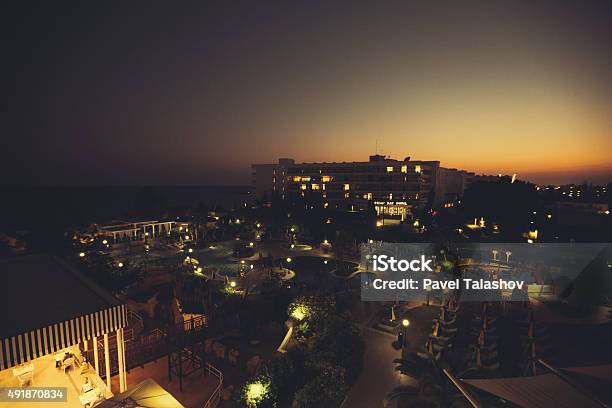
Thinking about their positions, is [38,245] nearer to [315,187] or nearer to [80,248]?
[80,248]

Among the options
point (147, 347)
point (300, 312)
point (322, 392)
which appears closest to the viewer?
point (322, 392)

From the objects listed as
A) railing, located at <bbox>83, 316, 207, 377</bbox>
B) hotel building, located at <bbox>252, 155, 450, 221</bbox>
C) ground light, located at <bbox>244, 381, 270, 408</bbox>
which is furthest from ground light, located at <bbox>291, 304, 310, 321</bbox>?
hotel building, located at <bbox>252, 155, 450, 221</bbox>

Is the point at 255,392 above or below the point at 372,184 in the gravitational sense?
below

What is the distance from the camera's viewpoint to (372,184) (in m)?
77.5

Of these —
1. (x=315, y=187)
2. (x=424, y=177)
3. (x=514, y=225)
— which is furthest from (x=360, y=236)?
(x=315, y=187)

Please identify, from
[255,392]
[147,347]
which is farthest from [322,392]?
[147,347]

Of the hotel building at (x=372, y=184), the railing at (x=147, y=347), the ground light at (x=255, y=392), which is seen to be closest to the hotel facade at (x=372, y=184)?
the hotel building at (x=372, y=184)

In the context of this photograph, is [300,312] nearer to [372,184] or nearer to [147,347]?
[147,347]

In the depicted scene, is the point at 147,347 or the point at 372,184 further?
the point at 372,184

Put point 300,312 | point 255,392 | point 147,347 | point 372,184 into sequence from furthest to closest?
point 372,184, point 300,312, point 147,347, point 255,392

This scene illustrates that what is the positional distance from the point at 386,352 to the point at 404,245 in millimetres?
22403

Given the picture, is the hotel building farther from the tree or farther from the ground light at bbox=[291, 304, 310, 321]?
the tree

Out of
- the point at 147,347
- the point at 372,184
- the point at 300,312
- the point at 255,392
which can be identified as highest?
the point at 372,184

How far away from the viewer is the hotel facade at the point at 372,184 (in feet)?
239
